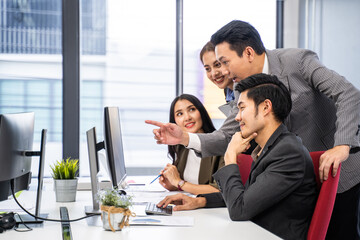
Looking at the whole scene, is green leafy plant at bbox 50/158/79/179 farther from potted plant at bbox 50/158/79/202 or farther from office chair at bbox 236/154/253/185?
office chair at bbox 236/154/253/185

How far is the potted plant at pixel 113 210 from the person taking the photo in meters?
1.52

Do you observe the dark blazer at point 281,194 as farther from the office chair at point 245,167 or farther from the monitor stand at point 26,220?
the monitor stand at point 26,220

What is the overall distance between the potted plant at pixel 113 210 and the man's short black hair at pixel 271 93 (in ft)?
2.33

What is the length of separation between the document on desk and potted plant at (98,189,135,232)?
9cm

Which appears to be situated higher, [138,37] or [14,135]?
[138,37]

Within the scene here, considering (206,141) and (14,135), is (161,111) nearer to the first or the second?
(206,141)

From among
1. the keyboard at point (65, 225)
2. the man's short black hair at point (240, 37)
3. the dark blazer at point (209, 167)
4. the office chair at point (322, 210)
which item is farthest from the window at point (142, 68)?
the office chair at point (322, 210)

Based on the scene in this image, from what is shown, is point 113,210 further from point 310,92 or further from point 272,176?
point 310,92

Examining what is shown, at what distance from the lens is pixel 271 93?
186cm

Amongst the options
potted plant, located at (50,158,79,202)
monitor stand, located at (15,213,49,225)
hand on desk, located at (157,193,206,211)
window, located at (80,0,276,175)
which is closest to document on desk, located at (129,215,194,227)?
hand on desk, located at (157,193,206,211)

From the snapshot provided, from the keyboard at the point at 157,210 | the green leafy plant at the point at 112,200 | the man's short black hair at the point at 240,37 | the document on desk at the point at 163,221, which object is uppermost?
the man's short black hair at the point at 240,37

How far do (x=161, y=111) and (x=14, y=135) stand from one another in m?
2.94

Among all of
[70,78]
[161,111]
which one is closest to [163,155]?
[161,111]

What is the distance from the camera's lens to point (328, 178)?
1679 mm
